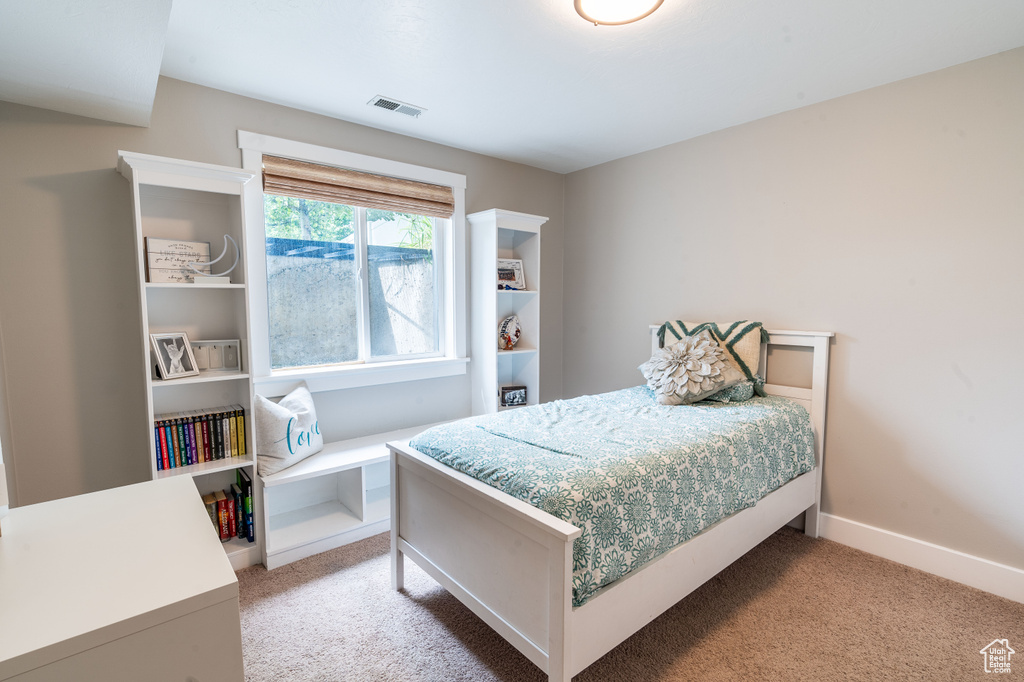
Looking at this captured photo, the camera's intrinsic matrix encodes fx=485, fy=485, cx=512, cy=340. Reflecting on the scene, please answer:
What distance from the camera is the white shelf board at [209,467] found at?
218cm

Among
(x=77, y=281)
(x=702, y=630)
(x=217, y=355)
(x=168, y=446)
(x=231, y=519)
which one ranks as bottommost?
(x=702, y=630)

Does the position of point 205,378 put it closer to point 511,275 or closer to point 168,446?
point 168,446

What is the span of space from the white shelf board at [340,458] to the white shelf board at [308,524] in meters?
0.27

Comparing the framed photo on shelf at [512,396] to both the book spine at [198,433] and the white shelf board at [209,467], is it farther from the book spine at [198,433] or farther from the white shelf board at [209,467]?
the book spine at [198,433]

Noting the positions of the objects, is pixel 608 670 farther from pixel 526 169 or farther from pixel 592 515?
pixel 526 169

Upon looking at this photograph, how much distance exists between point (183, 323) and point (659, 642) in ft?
8.44

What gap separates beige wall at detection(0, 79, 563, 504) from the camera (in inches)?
81.0

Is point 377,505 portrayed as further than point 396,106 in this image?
Yes

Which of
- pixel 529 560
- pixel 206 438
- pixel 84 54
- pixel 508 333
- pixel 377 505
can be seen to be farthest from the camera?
pixel 508 333

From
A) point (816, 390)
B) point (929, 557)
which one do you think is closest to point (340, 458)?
point (816, 390)

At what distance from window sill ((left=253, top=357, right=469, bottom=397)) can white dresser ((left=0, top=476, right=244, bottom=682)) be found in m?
1.59

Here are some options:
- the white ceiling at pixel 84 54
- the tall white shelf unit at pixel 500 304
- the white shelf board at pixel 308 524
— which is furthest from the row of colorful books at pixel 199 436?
the tall white shelf unit at pixel 500 304

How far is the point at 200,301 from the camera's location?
2430 millimetres

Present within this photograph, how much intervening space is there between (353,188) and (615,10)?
1813mm
